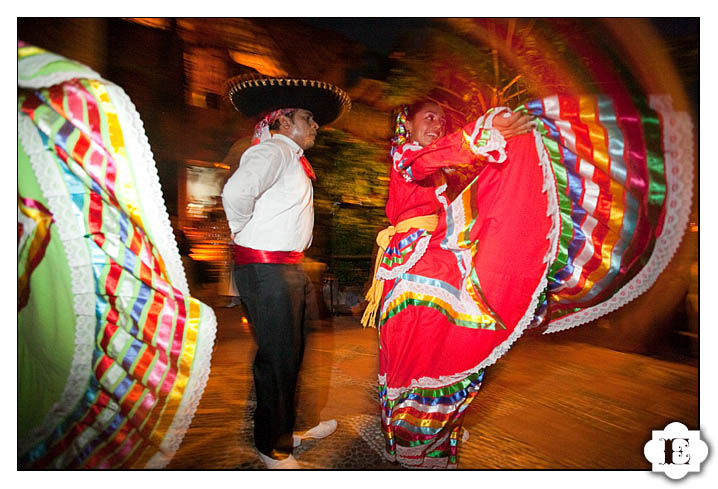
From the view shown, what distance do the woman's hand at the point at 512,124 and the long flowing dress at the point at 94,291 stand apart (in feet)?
3.49

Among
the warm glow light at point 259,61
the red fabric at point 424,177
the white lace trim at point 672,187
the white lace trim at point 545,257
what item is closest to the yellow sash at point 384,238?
the red fabric at point 424,177

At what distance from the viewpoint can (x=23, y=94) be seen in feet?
4.33

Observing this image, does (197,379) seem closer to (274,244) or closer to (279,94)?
(274,244)

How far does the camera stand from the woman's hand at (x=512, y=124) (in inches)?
53.3

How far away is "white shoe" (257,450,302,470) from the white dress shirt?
0.78 m

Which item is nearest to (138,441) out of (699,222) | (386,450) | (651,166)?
(386,450)

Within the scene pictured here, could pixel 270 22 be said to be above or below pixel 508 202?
above

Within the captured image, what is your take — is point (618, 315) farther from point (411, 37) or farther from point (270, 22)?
point (270, 22)

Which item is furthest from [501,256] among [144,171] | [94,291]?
[94,291]

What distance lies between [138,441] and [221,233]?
0.97m

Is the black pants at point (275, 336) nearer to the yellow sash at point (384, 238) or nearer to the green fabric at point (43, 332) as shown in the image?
the yellow sash at point (384, 238)

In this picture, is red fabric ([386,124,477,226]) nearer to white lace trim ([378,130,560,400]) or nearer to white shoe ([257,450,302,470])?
white lace trim ([378,130,560,400])

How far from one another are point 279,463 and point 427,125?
137cm

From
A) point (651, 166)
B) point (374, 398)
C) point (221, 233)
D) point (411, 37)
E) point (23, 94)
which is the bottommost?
point (374, 398)
